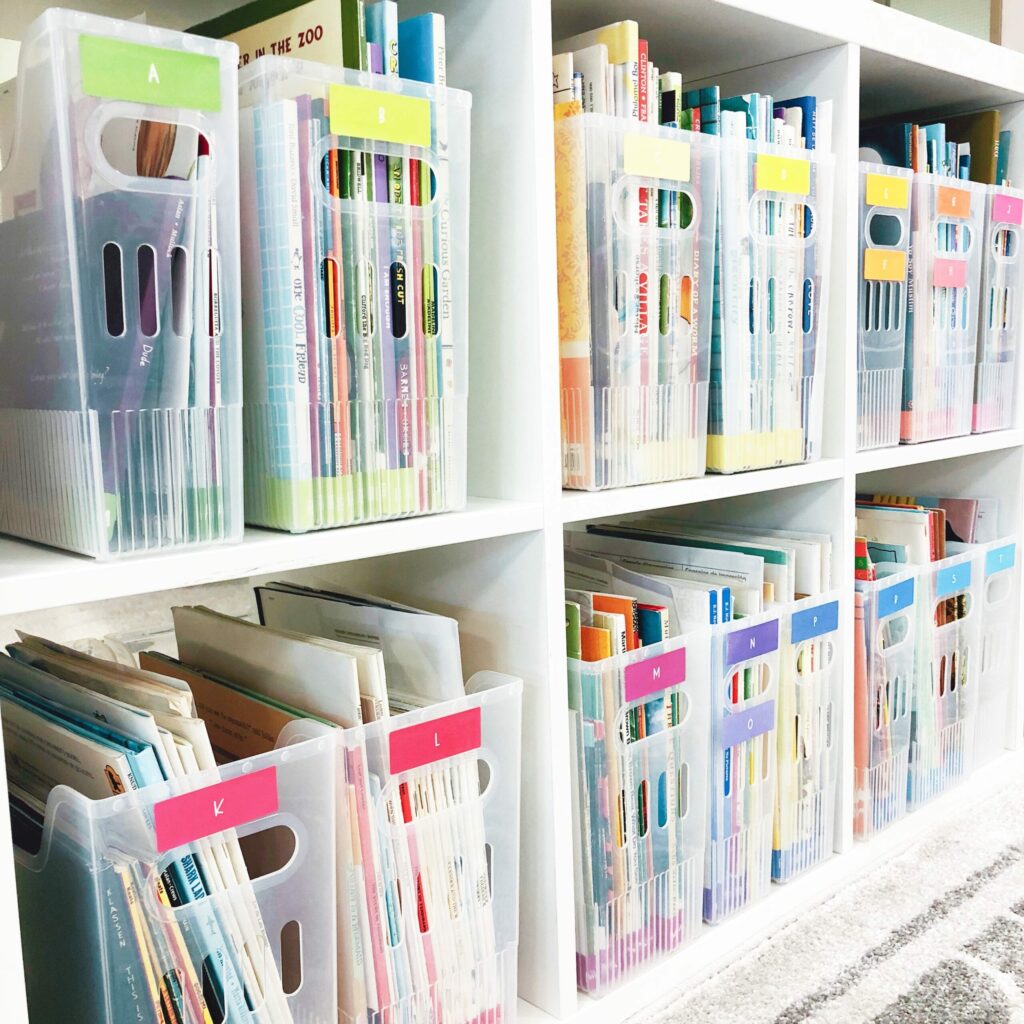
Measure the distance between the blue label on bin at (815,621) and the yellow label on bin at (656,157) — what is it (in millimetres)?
470

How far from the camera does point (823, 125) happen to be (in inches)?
44.6

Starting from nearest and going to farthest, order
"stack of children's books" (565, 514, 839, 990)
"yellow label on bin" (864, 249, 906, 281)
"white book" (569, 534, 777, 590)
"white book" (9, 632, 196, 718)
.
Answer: "white book" (9, 632, 196, 718) → "stack of children's books" (565, 514, 839, 990) → "white book" (569, 534, 777, 590) → "yellow label on bin" (864, 249, 906, 281)

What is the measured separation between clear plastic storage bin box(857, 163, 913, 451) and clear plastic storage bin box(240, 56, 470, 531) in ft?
1.89

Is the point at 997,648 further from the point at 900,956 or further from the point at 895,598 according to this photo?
the point at 900,956

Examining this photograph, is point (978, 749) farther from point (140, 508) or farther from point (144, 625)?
point (140, 508)

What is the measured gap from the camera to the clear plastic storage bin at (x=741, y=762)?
1052 millimetres

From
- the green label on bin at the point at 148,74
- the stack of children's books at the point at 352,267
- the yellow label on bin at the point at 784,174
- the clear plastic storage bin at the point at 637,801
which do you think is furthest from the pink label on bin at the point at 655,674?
the green label on bin at the point at 148,74

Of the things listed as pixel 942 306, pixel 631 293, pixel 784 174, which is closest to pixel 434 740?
pixel 631 293

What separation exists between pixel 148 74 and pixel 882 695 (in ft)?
3.34

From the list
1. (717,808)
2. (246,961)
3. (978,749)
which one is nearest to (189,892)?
(246,961)

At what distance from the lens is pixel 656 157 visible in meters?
0.95

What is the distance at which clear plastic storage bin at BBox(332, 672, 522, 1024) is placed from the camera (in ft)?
2.57

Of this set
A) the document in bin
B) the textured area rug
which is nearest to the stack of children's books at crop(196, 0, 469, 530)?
the document in bin

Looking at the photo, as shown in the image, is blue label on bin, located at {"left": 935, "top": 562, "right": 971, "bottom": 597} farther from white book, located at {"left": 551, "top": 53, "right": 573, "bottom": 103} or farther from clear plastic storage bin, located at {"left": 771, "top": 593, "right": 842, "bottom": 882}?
white book, located at {"left": 551, "top": 53, "right": 573, "bottom": 103}
